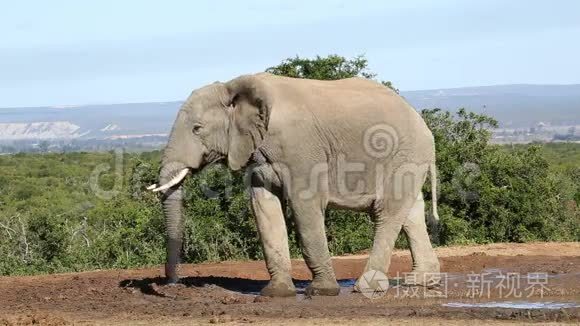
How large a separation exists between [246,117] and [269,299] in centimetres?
209

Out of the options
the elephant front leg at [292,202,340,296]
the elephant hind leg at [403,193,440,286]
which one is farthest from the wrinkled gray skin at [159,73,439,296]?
the elephant hind leg at [403,193,440,286]

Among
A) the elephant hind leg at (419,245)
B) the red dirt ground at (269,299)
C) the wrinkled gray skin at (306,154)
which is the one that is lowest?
the red dirt ground at (269,299)

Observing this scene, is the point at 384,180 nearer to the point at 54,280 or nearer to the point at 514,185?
the point at 54,280

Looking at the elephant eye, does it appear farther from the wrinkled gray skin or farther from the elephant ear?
the elephant ear

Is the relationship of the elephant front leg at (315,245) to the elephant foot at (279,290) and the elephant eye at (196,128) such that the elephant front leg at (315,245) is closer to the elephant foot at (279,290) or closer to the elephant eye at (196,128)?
the elephant foot at (279,290)

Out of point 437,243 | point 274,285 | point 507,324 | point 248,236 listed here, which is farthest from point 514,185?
point 507,324

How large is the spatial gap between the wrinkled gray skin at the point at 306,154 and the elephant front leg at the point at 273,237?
11 millimetres

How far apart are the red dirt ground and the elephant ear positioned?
1.63 metres

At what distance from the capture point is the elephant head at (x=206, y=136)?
12930 mm

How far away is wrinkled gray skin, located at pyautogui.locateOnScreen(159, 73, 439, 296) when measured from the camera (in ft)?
40.9

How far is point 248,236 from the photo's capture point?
62.7 feet

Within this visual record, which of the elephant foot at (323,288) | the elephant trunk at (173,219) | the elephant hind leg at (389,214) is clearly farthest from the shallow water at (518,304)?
the elephant trunk at (173,219)

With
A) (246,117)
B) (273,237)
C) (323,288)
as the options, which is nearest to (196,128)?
(246,117)

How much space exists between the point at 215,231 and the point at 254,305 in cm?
682
